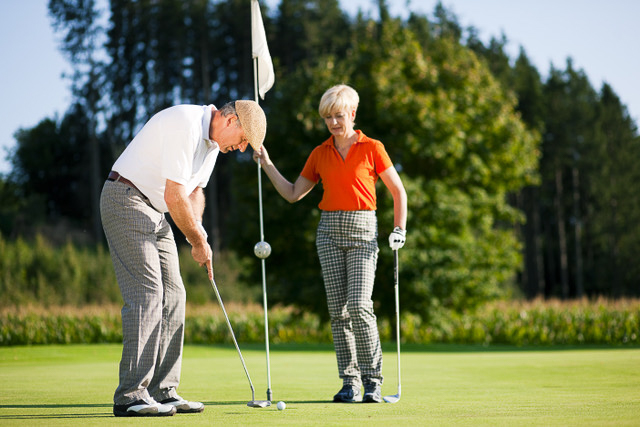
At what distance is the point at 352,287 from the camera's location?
15.6 ft

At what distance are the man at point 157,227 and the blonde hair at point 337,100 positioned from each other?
2.33 feet

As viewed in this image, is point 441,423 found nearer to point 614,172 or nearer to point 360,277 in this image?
point 360,277

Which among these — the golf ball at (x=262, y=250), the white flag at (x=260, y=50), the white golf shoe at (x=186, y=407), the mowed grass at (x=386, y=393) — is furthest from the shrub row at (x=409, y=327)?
the white golf shoe at (x=186, y=407)

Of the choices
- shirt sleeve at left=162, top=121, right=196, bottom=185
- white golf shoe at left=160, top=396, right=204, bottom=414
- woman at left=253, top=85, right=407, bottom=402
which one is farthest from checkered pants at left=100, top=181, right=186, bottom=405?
woman at left=253, top=85, right=407, bottom=402

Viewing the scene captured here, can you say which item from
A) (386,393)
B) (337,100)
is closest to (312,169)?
(337,100)

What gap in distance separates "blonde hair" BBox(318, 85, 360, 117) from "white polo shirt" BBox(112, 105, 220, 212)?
88cm

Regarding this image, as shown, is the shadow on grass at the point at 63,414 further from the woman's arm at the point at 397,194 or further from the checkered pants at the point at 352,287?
the woman's arm at the point at 397,194

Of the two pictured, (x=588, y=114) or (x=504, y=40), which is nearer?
(x=588, y=114)

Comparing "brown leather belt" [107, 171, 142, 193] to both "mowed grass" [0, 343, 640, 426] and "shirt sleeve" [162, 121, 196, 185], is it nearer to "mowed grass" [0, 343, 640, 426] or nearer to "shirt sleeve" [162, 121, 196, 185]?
"shirt sleeve" [162, 121, 196, 185]

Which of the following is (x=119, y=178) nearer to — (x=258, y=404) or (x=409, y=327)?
(x=258, y=404)

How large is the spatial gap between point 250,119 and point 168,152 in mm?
495

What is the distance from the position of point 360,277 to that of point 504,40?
4046 centimetres

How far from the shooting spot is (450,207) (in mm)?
14875

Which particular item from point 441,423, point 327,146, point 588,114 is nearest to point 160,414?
point 441,423
